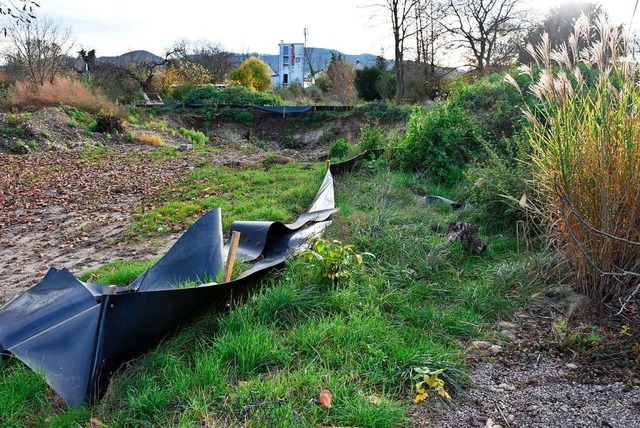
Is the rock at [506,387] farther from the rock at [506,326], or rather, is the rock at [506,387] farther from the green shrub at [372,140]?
the green shrub at [372,140]

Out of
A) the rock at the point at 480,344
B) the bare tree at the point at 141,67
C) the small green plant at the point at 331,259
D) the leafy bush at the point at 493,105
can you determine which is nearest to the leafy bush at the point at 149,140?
the leafy bush at the point at 493,105

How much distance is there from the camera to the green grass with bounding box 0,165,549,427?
6.63ft

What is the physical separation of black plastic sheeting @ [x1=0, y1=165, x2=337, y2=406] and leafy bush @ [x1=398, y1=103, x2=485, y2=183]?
422 cm

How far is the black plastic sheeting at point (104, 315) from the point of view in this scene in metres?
2.30

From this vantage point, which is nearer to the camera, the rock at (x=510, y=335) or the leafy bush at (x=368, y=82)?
the rock at (x=510, y=335)

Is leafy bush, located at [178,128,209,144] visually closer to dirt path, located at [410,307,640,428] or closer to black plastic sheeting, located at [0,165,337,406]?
black plastic sheeting, located at [0,165,337,406]

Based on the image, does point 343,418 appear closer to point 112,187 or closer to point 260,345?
point 260,345

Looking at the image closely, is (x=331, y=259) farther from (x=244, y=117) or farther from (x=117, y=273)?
(x=244, y=117)

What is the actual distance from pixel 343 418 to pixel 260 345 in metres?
0.62

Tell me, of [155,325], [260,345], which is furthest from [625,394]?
[155,325]

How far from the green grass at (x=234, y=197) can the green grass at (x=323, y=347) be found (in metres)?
1.65

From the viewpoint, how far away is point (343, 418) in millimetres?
1941

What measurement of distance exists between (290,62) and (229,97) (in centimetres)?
3484

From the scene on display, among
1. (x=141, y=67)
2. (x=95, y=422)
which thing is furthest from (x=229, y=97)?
(x=95, y=422)
